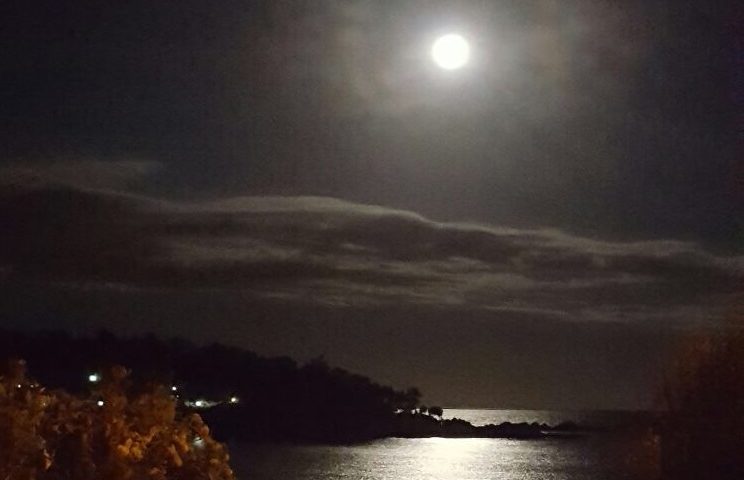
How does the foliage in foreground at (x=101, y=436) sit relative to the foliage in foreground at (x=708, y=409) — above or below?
below

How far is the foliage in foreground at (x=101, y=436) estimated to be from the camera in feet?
53.1

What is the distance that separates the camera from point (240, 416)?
166000mm

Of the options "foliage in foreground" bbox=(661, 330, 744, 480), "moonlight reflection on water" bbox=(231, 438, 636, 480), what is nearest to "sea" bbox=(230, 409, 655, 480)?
"moonlight reflection on water" bbox=(231, 438, 636, 480)

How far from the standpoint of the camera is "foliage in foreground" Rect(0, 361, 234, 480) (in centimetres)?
→ 1619

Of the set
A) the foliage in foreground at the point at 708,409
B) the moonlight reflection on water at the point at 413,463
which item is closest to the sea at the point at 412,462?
the moonlight reflection on water at the point at 413,463

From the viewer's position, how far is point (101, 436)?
1770cm

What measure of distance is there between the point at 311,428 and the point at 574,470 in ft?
182

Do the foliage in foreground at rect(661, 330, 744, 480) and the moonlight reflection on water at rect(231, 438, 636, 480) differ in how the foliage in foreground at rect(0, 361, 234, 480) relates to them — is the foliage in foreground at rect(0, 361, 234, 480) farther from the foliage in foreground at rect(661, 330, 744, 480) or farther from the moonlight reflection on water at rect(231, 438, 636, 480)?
the moonlight reflection on water at rect(231, 438, 636, 480)

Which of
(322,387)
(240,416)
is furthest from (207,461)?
(322,387)

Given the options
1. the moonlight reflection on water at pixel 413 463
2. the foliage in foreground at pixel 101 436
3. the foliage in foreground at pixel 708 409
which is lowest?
the foliage in foreground at pixel 101 436

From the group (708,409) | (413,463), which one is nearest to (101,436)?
(708,409)

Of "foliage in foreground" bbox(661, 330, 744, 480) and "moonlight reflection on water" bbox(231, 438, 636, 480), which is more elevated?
"moonlight reflection on water" bbox(231, 438, 636, 480)

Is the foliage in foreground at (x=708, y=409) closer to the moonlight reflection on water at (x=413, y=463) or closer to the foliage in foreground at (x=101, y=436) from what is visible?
the foliage in foreground at (x=101, y=436)

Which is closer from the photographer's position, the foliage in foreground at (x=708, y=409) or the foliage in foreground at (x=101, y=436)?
the foliage in foreground at (x=101, y=436)
